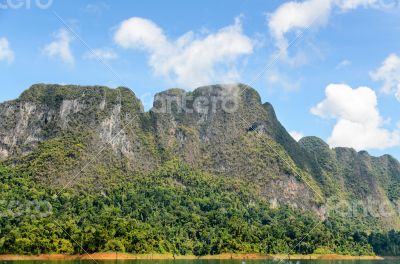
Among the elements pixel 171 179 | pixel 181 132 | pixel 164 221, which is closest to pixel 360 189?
pixel 181 132

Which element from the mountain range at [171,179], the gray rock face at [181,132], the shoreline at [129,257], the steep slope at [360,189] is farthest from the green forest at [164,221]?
the steep slope at [360,189]

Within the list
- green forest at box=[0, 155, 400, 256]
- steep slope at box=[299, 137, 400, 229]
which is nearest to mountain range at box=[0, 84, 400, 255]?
green forest at box=[0, 155, 400, 256]

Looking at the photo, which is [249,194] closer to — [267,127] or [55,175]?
[267,127]

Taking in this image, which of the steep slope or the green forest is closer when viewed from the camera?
the green forest

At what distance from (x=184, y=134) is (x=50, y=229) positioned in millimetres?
82016

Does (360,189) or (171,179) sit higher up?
(360,189)

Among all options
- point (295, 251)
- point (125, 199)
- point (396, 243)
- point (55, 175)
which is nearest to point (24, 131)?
point (55, 175)

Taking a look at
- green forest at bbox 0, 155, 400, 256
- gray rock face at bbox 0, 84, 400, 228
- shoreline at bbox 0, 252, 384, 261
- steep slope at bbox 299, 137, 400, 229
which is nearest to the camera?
shoreline at bbox 0, 252, 384, 261

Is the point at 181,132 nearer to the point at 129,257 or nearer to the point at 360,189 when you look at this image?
the point at 360,189

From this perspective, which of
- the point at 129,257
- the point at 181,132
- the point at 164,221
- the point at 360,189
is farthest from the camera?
the point at 360,189

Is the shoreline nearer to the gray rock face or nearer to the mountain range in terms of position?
the mountain range

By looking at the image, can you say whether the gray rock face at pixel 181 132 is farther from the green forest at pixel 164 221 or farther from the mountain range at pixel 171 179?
the green forest at pixel 164 221

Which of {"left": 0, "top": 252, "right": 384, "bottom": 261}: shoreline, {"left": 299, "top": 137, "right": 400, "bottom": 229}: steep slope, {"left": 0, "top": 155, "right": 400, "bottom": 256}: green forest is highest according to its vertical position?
{"left": 299, "top": 137, "right": 400, "bottom": 229}: steep slope

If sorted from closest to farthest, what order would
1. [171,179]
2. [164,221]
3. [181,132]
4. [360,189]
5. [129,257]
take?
[129,257] < [164,221] < [171,179] < [181,132] < [360,189]
